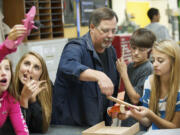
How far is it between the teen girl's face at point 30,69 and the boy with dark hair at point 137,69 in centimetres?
62

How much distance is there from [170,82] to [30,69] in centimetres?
89

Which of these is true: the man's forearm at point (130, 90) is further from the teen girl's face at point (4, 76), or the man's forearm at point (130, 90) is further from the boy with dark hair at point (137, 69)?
the teen girl's face at point (4, 76)

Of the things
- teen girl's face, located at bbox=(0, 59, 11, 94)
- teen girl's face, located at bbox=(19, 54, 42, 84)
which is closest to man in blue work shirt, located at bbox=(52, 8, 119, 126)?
teen girl's face, located at bbox=(19, 54, 42, 84)

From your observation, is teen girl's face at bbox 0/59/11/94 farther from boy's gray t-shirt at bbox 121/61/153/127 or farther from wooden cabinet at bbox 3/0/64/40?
wooden cabinet at bbox 3/0/64/40

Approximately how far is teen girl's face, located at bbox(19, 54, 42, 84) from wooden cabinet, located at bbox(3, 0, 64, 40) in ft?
4.46

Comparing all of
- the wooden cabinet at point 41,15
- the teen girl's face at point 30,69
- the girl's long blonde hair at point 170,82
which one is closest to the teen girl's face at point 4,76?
the teen girl's face at point 30,69

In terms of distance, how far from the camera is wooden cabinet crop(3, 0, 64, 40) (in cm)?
363

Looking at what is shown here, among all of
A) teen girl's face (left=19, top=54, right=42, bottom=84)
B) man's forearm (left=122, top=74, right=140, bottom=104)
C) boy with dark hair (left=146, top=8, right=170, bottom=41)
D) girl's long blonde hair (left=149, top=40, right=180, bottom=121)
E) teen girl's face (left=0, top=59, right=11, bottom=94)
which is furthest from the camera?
boy with dark hair (left=146, top=8, right=170, bottom=41)

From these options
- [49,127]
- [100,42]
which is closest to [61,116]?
[49,127]

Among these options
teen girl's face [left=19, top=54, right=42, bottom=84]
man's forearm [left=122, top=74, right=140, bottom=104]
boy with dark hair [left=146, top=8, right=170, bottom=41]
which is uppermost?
boy with dark hair [left=146, top=8, right=170, bottom=41]

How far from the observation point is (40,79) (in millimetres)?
2197

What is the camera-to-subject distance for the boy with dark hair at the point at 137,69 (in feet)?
8.05

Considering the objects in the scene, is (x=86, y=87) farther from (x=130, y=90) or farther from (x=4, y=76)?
(x=4, y=76)

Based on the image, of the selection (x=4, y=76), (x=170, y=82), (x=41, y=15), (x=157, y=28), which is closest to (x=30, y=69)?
(x=4, y=76)
